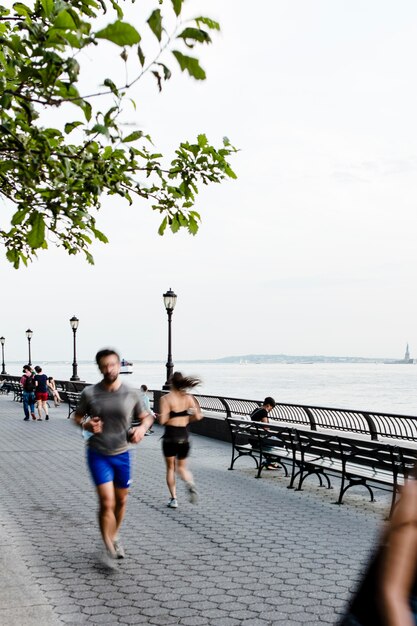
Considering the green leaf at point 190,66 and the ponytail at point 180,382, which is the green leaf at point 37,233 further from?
the ponytail at point 180,382

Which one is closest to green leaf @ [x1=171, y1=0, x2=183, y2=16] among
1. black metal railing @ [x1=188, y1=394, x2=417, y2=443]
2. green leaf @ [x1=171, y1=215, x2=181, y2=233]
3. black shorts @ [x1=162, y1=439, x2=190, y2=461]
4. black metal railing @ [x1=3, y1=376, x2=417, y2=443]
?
green leaf @ [x1=171, y1=215, x2=181, y2=233]

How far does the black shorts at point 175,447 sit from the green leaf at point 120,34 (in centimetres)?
789

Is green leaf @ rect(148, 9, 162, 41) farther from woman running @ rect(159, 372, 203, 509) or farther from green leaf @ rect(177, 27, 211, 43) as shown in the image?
woman running @ rect(159, 372, 203, 509)

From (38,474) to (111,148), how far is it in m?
9.52

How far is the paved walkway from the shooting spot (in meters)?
5.72

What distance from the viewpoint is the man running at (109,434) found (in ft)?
22.4

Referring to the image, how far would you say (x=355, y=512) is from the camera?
387 inches

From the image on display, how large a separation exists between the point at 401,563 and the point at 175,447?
817 cm

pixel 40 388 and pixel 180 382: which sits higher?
pixel 180 382

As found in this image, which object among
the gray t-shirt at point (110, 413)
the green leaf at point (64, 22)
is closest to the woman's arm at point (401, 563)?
the green leaf at point (64, 22)

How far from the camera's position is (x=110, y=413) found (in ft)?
22.6

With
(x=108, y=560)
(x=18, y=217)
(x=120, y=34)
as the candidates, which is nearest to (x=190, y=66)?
(x=120, y=34)

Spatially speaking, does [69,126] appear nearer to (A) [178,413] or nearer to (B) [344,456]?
(A) [178,413]

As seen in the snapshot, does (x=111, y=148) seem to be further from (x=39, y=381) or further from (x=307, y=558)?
(x=39, y=381)
